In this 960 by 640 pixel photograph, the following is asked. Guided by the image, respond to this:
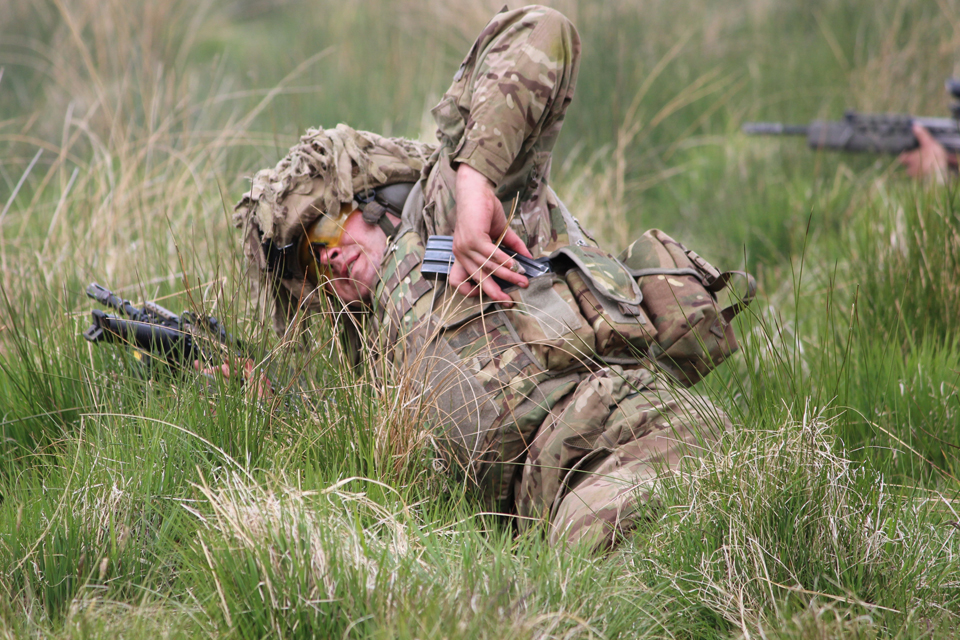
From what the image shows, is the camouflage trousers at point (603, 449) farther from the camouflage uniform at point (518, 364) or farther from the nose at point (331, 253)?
the nose at point (331, 253)

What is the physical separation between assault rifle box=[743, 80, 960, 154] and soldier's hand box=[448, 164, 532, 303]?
3807mm

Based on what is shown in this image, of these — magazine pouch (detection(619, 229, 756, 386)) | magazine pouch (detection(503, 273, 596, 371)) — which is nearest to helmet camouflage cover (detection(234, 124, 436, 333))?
magazine pouch (detection(503, 273, 596, 371))

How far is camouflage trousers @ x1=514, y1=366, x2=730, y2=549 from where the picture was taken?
5.84 feet

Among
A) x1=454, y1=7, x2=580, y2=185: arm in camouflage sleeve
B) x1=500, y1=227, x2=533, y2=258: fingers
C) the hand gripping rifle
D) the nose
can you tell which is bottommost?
the nose

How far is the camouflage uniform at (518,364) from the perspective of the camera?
190 centimetres

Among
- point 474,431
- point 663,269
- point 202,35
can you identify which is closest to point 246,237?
point 474,431

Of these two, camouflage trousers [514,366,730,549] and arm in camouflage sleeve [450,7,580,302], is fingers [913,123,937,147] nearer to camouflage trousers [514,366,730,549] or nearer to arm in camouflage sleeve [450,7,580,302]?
arm in camouflage sleeve [450,7,580,302]

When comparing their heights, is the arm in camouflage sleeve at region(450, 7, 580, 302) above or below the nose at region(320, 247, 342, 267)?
above

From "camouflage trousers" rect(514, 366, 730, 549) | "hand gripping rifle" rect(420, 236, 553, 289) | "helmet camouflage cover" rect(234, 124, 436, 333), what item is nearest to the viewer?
"camouflage trousers" rect(514, 366, 730, 549)

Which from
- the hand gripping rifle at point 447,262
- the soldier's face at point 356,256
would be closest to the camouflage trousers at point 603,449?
Answer: the hand gripping rifle at point 447,262

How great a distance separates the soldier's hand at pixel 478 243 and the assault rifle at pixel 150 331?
0.62 metres

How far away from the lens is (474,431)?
6.64 ft

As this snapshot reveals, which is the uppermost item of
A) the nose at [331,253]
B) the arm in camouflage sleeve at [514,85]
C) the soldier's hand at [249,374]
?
the arm in camouflage sleeve at [514,85]

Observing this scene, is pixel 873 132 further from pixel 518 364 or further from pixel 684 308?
pixel 518 364
